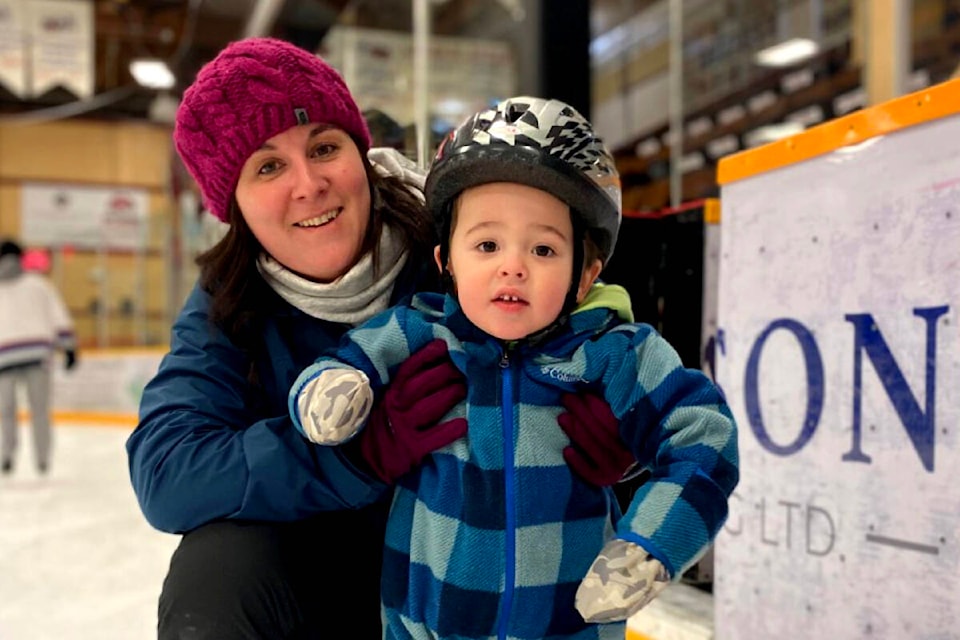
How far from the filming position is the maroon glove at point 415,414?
2.89 ft

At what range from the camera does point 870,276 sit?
1.09 meters

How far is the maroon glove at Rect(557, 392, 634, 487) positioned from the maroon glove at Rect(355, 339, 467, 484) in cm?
10

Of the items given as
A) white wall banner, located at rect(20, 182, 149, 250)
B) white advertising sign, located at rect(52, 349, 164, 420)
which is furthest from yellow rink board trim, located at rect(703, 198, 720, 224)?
white wall banner, located at rect(20, 182, 149, 250)

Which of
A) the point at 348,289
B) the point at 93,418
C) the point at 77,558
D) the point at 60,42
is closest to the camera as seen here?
the point at 348,289

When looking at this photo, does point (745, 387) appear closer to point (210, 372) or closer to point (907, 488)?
point (907, 488)

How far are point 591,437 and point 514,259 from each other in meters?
0.19

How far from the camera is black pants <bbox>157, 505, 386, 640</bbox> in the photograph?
0.92 m

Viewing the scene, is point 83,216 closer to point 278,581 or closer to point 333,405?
point 278,581

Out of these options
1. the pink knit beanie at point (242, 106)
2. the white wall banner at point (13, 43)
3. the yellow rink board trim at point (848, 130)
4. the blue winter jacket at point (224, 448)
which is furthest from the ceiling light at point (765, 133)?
the white wall banner at point (13, 43)

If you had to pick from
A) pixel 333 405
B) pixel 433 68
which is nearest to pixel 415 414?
pixel 333 405

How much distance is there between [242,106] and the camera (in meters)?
1.09

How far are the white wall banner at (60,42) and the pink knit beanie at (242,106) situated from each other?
6.33m

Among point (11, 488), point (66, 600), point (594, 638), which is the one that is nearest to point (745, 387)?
point (594, 638)

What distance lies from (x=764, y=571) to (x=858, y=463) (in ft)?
0.86
